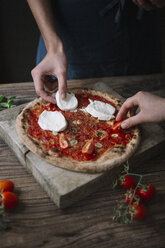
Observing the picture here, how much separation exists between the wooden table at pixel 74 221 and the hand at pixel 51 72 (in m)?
0.73

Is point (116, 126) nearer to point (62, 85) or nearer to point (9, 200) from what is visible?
point (62, 85)

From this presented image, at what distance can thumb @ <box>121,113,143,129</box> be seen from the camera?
2.56 metres

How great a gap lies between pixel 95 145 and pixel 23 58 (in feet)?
10.1

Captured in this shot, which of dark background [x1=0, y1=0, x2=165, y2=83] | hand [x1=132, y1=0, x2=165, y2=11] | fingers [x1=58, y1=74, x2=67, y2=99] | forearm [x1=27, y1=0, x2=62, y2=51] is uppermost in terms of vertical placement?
hand [x1=132, y1=0, x2=165, y2=11]

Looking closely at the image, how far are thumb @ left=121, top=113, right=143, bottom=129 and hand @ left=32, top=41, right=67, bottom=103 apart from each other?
66 cm

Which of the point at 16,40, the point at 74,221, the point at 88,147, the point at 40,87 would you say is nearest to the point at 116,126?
the point at 88,147

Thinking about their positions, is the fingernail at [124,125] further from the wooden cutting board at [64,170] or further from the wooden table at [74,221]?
the wooden table at [74,221]

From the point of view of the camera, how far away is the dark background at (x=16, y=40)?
4574 millimetres

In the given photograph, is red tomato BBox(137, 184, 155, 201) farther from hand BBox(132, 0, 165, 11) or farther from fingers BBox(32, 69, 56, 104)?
hand BBox(132, 0, 165, 11)

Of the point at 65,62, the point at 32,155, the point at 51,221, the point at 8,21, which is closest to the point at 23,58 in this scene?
the point at 8,21

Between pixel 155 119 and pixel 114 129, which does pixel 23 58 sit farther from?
pixel 155 119

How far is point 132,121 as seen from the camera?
2611 millimetres

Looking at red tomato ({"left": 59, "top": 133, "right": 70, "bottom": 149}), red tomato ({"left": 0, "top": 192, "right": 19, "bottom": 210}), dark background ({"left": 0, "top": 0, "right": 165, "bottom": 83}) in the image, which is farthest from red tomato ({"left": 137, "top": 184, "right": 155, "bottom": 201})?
dark background ({"left": 0, "top": 0, "right": 165, "bottom": 83})

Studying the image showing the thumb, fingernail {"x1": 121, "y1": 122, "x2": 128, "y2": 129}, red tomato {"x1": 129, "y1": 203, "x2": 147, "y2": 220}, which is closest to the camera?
red tomato {"x1": 129, "y1": 203, "x2": 147, "y2": 220}
